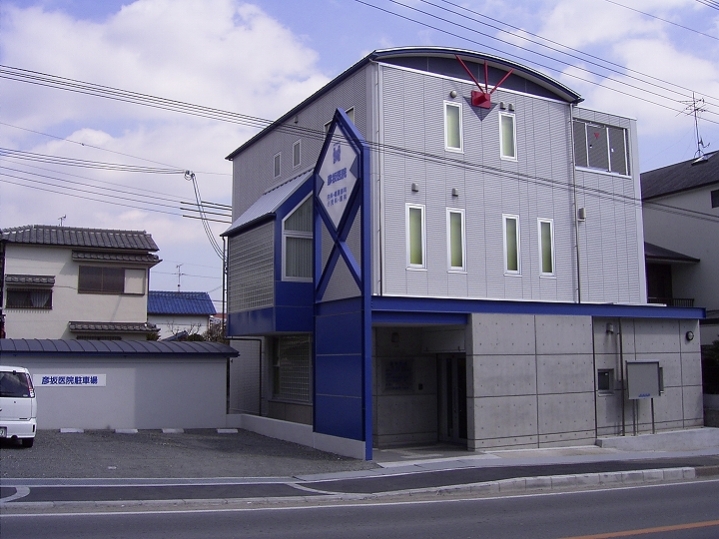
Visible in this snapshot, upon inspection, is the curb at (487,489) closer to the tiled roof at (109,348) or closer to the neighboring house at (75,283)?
the tiled roof at (109,348)

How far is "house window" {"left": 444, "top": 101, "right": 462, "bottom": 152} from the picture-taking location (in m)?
21.2

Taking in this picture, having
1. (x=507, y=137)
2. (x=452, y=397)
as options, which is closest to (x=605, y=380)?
(x=452, y=397)

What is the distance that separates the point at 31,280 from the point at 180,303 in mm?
25664

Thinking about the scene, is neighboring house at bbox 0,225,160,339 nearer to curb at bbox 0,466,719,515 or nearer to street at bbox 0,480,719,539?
curb at bbox 0,466,719,515

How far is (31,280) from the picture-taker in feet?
110

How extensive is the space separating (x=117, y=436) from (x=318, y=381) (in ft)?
20.2

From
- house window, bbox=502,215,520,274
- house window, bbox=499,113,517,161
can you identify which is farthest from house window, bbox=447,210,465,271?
house window, bbox=499,113,517,161

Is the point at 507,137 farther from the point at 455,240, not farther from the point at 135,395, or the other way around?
the point at 135,395

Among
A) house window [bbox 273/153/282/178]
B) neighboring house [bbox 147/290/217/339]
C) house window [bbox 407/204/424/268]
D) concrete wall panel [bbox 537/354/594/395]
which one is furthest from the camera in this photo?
neighboring house [bbox 147/290/217/339]

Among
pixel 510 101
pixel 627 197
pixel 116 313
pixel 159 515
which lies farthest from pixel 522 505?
pixel 116 313

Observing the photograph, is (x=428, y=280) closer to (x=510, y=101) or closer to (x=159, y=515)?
(x=510, y=101)

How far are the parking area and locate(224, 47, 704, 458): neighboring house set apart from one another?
3.98ft

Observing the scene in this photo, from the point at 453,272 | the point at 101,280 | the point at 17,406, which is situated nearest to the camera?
the point at 17,406

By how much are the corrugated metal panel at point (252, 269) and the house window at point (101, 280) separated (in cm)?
1349
